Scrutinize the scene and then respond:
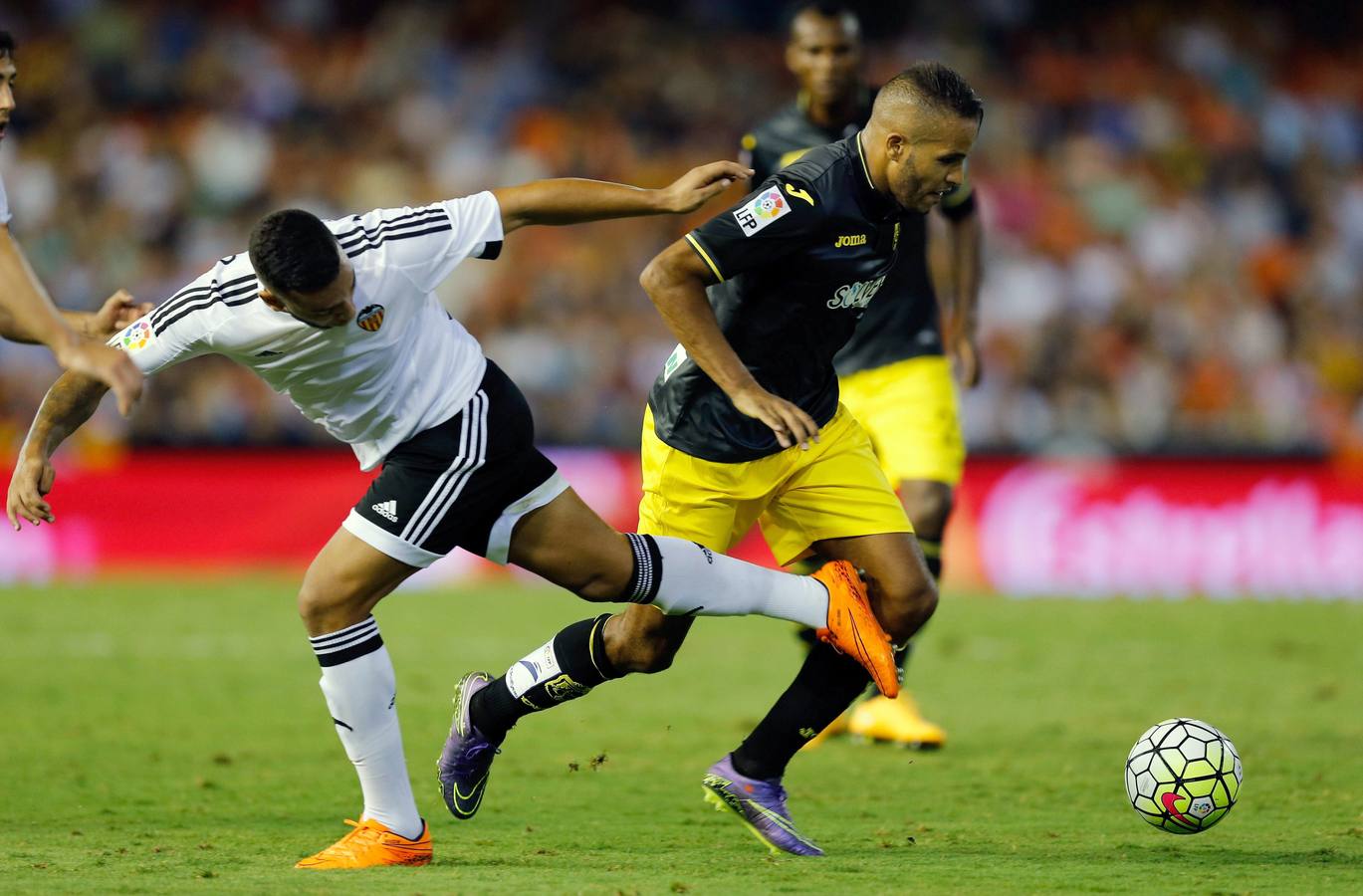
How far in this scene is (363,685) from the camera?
5219 millimetres

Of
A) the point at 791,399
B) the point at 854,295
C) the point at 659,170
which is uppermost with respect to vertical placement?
the point at 659,170

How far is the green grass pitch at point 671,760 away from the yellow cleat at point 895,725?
111 mm

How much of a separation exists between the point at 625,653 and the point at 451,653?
5.24 m

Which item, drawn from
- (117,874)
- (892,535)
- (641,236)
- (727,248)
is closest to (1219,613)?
(641,236)

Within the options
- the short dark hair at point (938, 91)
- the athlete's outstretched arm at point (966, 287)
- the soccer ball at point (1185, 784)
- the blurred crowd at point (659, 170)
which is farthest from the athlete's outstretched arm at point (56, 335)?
the blurred crowd at point (659, 170)

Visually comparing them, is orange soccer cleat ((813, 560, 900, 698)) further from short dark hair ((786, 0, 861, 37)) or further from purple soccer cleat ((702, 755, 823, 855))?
short dark hair ((786, 0, 861, 37))

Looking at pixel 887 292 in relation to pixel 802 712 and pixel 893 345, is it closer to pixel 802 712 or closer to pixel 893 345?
pixel 893 345

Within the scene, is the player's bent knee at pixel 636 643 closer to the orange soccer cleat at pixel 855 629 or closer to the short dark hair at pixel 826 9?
the orange soccer cleat at pixel 855 629

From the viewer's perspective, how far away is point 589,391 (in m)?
15.7

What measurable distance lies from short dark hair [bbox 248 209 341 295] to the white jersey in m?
0.21

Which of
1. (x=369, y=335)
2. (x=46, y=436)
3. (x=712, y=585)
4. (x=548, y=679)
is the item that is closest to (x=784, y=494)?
(x=712, y=585)

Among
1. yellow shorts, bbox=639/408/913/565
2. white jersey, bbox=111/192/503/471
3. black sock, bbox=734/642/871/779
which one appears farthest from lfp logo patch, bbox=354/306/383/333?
black sock, bbox=734/642/871/779

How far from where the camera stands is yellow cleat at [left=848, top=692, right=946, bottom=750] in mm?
7695

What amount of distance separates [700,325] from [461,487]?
0.89m
